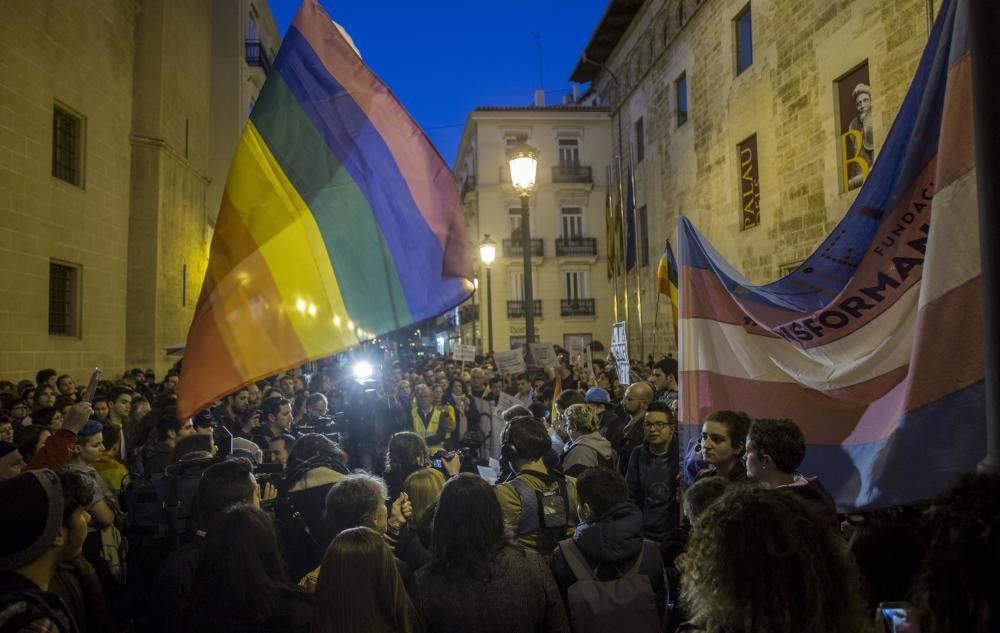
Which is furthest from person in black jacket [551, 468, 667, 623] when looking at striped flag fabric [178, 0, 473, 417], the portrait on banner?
the portrait on banner

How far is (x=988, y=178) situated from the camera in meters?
2.68

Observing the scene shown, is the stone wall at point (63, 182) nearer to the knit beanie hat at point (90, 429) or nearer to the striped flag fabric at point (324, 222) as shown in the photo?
the knit beanie hat at point (90, 429)

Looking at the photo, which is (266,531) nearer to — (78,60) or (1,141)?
(1,141)

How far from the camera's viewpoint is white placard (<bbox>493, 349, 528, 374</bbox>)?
13445 mm

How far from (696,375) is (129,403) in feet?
20.6

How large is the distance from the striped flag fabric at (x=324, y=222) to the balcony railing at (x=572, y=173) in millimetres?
35343

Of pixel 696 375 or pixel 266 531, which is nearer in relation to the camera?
pixel 266 531

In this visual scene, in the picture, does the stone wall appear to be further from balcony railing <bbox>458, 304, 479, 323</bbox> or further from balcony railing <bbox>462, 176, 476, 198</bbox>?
balcony railing <bbox>458, 304, 479, 323</bbox>

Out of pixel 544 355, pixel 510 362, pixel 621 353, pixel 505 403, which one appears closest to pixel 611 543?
pixel 505 403

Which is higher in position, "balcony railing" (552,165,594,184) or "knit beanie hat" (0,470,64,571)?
"balcony railing" (552,165,594,184)

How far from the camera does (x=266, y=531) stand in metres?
2.92

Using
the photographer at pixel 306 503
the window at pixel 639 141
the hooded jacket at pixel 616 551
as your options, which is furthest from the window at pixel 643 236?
the hooded jacket at pixel 616 551

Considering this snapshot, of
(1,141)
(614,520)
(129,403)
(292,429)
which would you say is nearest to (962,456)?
(614,520)

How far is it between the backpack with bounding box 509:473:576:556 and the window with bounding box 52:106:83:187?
14604 mm
